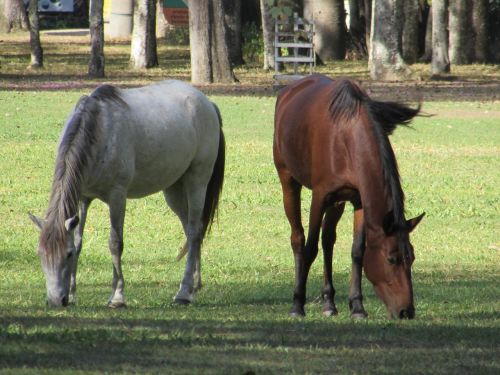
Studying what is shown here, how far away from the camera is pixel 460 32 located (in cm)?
4716

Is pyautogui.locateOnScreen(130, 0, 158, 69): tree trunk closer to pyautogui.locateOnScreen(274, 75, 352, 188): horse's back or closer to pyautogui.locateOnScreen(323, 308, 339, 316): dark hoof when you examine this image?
pyautogui.locateOnScreen(274, 75, 352, 188): horse's back

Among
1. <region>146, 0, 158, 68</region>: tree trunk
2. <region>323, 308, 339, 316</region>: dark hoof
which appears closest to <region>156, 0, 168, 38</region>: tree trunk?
<region>146, 0, 158, 68</region>: tree trunk

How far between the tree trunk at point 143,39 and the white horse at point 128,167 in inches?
1181

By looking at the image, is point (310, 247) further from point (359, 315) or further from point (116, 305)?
point (116, 305)

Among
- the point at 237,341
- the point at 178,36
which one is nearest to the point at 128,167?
the point at 237,341

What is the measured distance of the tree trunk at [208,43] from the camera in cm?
3566

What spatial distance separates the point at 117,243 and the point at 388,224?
2461 mm

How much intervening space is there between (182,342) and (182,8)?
5309 centimetres

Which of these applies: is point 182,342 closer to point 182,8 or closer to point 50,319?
point 50,319

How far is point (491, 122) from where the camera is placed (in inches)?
1094

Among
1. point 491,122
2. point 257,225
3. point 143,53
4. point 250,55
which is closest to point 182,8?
point 250,55

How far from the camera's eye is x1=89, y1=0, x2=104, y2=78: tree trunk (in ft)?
123

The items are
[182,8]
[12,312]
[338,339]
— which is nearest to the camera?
[338,339]

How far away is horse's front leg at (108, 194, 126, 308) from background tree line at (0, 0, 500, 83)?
25.2 metres
